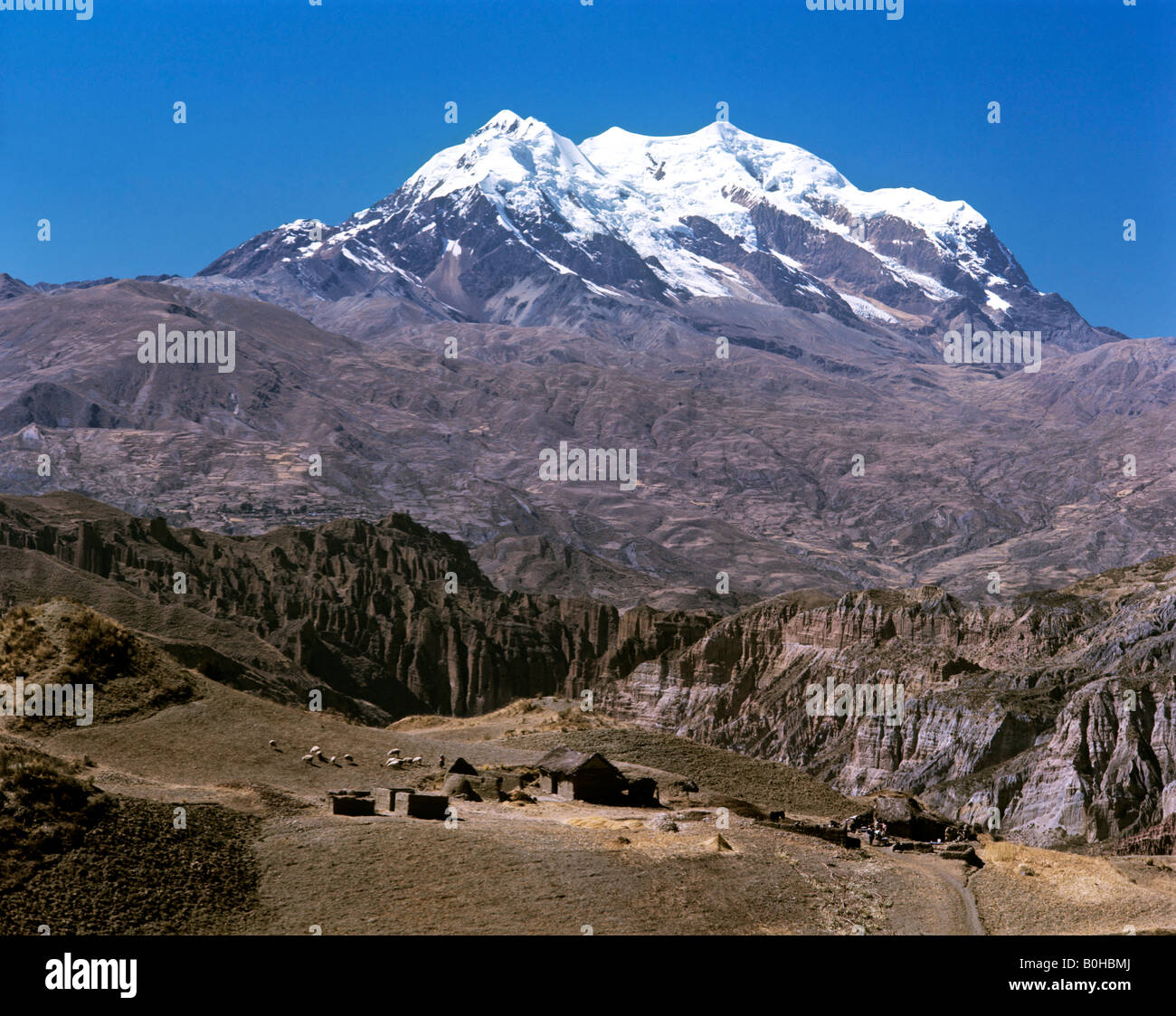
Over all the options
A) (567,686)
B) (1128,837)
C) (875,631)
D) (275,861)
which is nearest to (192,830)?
(275,861)

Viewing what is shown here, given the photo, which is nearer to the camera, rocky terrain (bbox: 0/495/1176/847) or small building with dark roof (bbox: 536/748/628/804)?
small building with dark roof (bbox: 536/748/628/804)

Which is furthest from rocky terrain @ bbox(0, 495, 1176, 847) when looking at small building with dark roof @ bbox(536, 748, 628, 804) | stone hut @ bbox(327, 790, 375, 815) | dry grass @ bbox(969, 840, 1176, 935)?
dry grass @ bbox(969, 840, 1176, 935)

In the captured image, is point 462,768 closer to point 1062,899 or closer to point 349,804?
point 349,804

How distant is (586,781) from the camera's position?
46.2m

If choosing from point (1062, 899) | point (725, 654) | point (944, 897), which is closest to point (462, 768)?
point (944, 897)

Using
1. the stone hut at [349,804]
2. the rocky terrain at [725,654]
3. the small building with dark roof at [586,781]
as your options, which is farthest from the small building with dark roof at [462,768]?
the rocky terrain at [725,654]

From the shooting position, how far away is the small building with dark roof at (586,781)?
4609 cm

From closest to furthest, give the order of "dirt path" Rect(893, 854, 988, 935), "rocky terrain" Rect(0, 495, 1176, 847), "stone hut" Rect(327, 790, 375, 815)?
"dirt path" Rect(893, 854, 988, 935)
"stone hut" Rect(327, 790, 375, 815)
"rocky terrain" Rect(0, 495, 1176, 847)

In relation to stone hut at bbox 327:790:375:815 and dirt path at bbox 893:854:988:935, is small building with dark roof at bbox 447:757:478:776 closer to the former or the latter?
stone hut at bbox 327:790:375:815

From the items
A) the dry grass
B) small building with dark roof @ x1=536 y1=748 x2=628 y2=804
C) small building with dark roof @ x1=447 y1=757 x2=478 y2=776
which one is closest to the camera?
the dry grass

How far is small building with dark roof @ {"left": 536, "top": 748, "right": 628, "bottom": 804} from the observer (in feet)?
151

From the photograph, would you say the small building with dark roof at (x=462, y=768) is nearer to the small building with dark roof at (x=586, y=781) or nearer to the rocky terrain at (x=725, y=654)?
the small building with dark roof at (x=586, y=781)

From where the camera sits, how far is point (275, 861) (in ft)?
102

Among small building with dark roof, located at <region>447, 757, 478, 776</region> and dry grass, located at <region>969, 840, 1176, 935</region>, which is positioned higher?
small building with dark roof, located at <region>447, 757, 478, 776</region>
